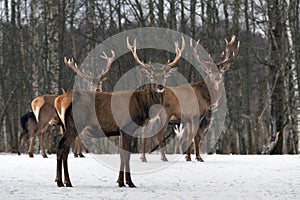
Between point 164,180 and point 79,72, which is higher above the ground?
point 79,72

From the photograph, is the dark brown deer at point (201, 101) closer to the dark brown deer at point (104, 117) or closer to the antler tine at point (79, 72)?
the antler tine at point (79, 72)

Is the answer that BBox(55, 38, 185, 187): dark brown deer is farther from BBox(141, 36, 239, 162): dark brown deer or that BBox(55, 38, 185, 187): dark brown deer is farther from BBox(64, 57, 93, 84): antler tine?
BBox(64, 57, 93, 84): antler tine

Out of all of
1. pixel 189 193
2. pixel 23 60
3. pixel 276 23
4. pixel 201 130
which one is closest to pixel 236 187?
pixel 189 193

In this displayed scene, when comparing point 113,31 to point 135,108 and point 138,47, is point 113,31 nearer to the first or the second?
point 138,47

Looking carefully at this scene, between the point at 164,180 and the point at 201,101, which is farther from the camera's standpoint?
the point at 201,101

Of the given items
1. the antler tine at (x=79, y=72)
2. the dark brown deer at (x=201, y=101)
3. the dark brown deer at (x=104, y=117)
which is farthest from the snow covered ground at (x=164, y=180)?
the antler tine at (x=79, y=72)

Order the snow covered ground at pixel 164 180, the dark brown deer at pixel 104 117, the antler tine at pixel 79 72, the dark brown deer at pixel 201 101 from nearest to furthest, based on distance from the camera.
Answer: the snow covered ground at pixel 164 180
the dark brown deer at pixel 104 117
the dark brown deer at pixel 201 101
the antler tine at pixel 79 72

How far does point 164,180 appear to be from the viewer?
9.46 m

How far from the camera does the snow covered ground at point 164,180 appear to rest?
25.3ft

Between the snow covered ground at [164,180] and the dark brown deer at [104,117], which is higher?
the dark brown deer at [104,117]

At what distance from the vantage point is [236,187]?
844 cm

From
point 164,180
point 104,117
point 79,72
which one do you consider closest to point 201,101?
point 79,72

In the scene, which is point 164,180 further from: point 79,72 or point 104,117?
point 79,72

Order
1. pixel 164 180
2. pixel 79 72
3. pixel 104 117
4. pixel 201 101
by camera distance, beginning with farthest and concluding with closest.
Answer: pixel 79 72, pixel 201 101, pixel 164 180, pixel 104 117
